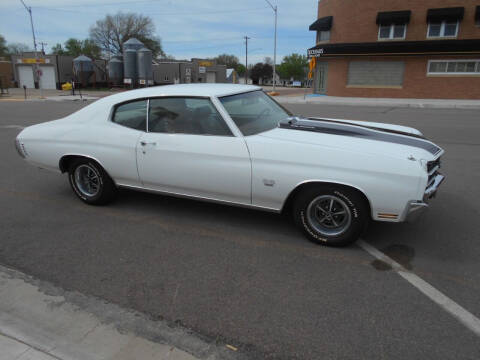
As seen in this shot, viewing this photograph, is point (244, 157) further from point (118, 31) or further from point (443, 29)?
point (118, 31)

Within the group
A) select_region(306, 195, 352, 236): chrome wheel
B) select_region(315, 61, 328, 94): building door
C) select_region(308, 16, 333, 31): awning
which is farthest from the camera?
select_region(315, 61, 328, 94): building door

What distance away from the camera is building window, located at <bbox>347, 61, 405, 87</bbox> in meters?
28.7

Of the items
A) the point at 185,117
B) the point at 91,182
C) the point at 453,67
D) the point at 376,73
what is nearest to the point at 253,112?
the point at 185,117

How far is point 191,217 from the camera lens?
4.55m

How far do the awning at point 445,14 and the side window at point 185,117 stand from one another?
1091 inches

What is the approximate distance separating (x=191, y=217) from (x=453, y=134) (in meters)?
9.49

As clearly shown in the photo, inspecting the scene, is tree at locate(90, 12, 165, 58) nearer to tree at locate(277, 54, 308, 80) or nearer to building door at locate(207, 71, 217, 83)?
building door at locate(207, 71, 217, 83)

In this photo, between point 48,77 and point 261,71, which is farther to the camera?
point 261,71

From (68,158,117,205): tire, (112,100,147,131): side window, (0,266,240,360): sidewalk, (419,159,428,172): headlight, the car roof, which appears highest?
the car roof

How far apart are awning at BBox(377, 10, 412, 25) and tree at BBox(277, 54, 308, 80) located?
88.1 meters

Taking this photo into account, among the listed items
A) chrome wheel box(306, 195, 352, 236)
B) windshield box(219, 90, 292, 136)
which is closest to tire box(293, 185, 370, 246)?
chrome wheel box(306, 195, 352, 236)

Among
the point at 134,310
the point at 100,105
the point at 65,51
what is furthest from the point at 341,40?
the point at 65,51

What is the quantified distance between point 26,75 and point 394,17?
47.9 meters

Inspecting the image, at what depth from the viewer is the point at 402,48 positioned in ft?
89.4
